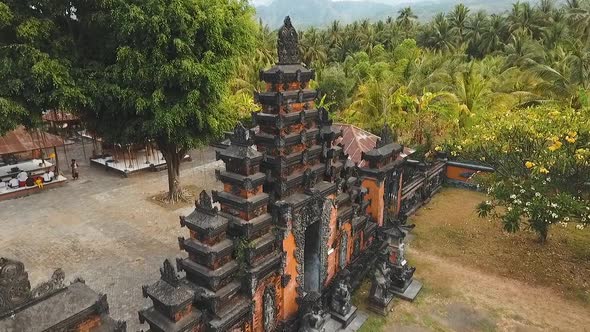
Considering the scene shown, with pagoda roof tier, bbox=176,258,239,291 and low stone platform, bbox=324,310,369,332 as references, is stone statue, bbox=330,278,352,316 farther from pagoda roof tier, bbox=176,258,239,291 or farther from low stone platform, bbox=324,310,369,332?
pagoda roof tier, bbox=176,258,239,291

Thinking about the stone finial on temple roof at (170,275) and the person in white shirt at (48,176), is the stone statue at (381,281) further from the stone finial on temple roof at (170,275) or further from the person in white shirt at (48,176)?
the person in white shirt at (48,176)

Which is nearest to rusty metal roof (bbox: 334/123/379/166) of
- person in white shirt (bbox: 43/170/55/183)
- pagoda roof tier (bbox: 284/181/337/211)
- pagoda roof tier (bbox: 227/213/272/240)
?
pagoda roof tier (bbox: 284/181/337/211)

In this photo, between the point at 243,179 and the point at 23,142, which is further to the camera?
the point at 23,142

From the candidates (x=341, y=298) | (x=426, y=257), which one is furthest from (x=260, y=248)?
(x=426, y=257)

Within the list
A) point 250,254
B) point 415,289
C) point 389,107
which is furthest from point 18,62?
point 389,107

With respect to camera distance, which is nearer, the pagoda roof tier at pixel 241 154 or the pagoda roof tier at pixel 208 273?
the pagoda roof tier at pixel 208 273

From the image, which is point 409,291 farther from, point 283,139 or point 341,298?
point 283,139

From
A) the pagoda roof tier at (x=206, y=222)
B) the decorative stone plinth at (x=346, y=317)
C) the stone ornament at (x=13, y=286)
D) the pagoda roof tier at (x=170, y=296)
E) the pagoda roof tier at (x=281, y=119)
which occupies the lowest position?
the decorative stone plinth at (x=346, y=317)

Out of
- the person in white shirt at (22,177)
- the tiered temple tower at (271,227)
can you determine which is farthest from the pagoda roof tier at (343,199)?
the person in white shirt at (22,177)
